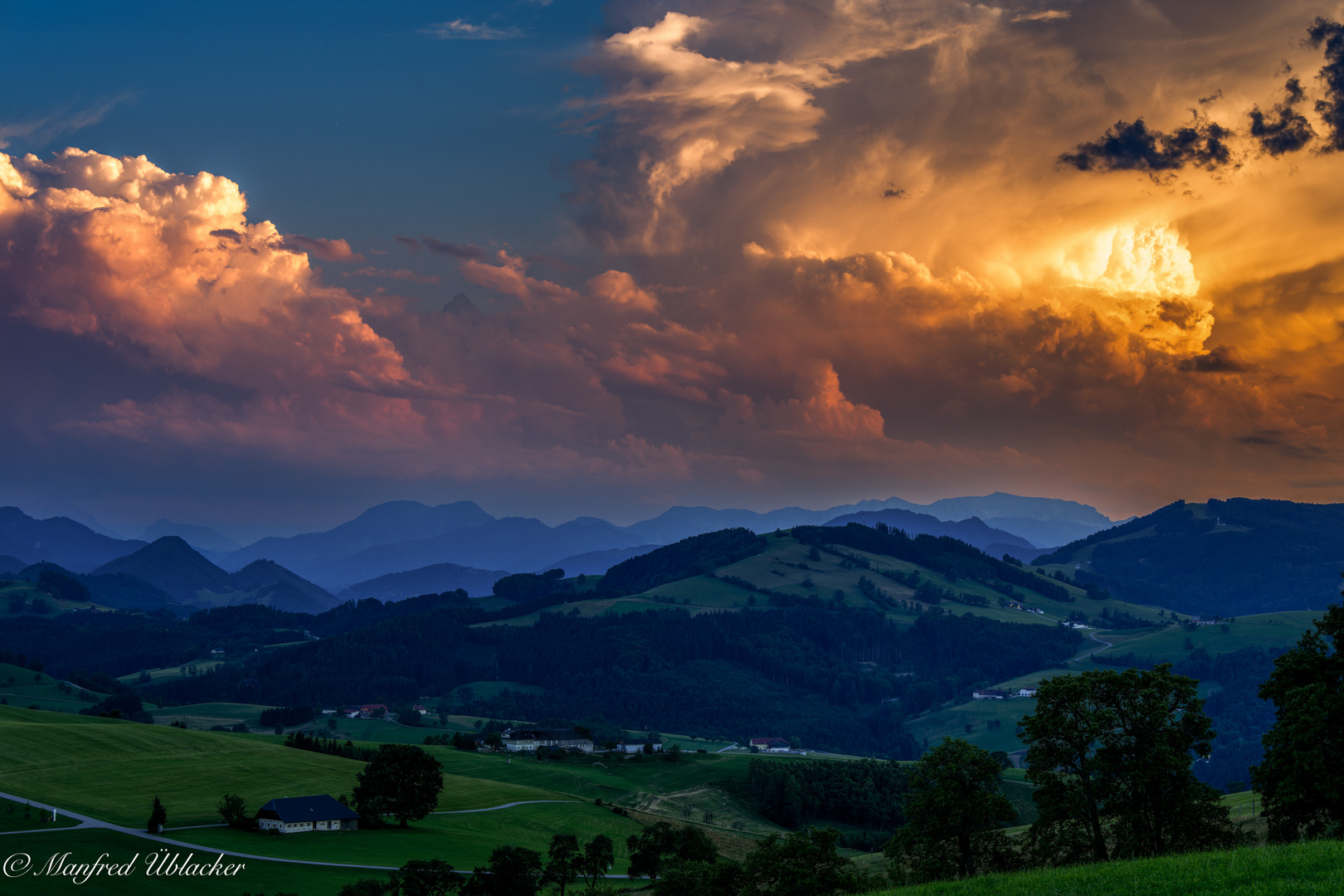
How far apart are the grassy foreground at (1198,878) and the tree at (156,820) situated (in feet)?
318

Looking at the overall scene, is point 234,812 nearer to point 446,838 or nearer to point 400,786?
point 400,786

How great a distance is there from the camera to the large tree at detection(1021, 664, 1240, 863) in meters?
53.1

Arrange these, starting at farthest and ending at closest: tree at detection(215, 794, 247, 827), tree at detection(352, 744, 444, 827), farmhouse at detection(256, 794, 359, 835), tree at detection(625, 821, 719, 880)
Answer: tree at detection(352, 744, 444, 827) → tree at detection(215, 794, 247, 827) → farmhouse at detection(256, 794, 359, 835) → tree at detection(625, 821, 719, 880)

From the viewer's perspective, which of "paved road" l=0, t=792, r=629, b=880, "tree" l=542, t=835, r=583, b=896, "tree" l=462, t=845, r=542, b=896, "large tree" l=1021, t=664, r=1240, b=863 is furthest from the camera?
"paved road" l=0, t=792, r=629, b=880

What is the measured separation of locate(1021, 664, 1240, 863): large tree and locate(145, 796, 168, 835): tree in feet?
311

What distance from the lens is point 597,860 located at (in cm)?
10081

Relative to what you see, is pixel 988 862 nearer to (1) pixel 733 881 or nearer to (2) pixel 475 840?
(1) pixel 733 881

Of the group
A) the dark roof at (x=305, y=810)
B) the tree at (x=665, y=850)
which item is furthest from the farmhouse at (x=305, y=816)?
the tree at (x=665, y=850)

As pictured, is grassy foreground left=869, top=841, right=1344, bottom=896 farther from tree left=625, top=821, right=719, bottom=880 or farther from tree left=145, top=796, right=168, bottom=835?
tree left=145, top=796, right=168, bottom=835

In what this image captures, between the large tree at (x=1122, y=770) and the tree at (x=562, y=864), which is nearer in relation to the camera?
the large tree at (x=1122, y=770)

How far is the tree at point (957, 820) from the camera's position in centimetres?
5706

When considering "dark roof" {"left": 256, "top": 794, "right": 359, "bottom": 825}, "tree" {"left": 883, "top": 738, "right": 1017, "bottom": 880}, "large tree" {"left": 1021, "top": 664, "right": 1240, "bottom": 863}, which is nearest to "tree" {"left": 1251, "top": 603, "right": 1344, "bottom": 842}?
"large tree" {"left": 1021, "top": 664, "right": 1240, "bottom": 863}

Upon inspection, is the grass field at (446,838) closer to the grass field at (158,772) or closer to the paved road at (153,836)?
the paved road at (153,836)

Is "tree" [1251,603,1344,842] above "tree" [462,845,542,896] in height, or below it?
above
